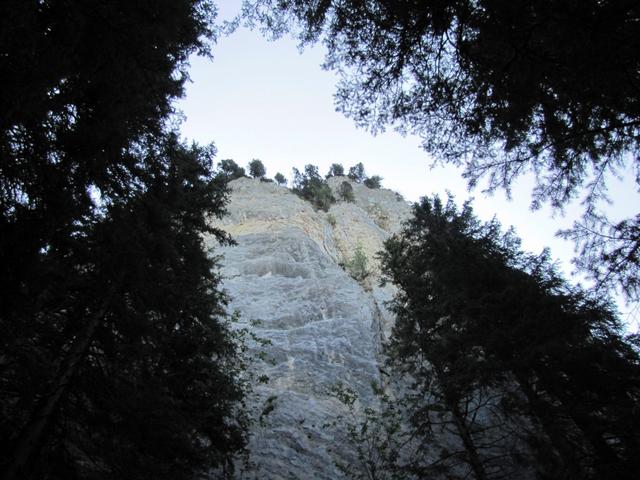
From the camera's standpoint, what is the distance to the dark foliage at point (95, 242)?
4.63 metres

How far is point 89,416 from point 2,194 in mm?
4421

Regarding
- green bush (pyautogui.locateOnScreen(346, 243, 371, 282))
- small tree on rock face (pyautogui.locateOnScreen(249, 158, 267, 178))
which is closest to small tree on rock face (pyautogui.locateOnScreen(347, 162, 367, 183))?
small tree on rock face (pyautogui.locateOnScreen(249, 158, 267, 178))

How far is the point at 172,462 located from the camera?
767cm

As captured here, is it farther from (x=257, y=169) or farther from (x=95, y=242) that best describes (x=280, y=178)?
(x=95, y=242)

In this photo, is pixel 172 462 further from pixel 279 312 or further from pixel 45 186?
pixel 279 312

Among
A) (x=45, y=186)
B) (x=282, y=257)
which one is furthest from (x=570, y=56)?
(x=282, y=257)

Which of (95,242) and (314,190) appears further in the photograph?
(314,190)

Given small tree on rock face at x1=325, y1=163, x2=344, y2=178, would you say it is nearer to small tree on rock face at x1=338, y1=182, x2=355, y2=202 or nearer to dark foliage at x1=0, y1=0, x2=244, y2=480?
small tree on rock face at x1=338, y1=182, x2=355, y2=202

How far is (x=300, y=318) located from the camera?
23.5 m

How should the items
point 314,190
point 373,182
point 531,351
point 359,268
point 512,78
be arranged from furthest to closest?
point 373,182, point 314,190, point 359,268, point 531,351, point 512,78

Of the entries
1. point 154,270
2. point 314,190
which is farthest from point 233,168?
point 154,270

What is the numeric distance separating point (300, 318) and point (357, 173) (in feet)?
173

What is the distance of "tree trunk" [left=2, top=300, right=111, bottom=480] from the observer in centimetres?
550

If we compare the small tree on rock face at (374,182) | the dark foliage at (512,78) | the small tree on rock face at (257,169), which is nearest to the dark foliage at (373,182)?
the small tree on rock face at (374,182)
